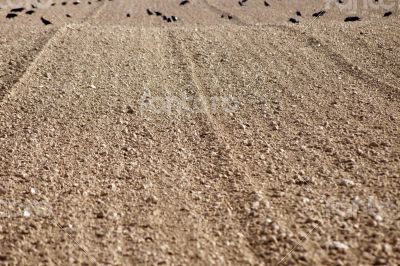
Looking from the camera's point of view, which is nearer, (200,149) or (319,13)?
(200,149)

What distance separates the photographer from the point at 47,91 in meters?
6.93

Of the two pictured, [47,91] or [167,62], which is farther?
[167,62]

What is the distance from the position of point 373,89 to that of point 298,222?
12.4 ft

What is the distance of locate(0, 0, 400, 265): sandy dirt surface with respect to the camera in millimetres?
3666

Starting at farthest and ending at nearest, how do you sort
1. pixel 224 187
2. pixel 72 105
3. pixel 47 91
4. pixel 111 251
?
pixel 47 91 < pixel 72 105 < pixel 224 187 < pixel 111 251

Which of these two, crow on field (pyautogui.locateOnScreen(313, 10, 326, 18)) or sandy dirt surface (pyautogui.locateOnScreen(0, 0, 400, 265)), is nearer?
sandy dirt surface (pyautogui.locateOnScreen(0, 0, 400, 265))

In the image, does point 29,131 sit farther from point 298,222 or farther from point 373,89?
point 373,89

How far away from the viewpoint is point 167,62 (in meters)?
8.38

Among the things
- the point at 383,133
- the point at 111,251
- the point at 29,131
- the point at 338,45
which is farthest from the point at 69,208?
the point at 338,45

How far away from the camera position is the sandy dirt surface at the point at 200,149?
3.67 metres

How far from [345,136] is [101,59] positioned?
4953 millimetres

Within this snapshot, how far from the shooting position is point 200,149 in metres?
5.21

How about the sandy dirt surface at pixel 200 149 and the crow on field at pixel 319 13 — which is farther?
the crow on field at pixel 319 13

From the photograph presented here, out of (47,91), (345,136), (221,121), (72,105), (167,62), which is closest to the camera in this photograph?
(345,136)
